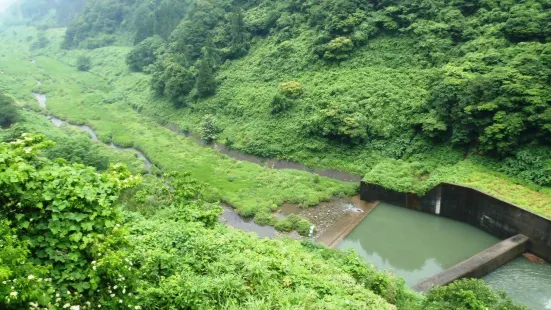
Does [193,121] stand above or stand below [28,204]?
below

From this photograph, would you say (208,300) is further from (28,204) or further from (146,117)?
(146,117)

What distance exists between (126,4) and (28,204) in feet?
255

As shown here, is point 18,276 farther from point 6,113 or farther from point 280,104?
point 6,113

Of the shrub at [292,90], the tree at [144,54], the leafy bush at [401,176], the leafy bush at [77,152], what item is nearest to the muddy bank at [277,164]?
the leafy bush at [401,176]

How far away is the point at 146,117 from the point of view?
134ft

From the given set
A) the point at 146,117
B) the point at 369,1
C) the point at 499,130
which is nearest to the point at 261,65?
the point at 369,1

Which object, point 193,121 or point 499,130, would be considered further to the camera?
point 193,121

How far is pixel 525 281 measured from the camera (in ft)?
50.3

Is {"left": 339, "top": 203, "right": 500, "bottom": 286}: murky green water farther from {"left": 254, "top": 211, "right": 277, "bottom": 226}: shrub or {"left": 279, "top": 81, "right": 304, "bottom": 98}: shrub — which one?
{"left": 279, "top": 81, "right": 304, "bottom": 98}: shrub

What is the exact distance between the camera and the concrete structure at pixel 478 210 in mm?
16469

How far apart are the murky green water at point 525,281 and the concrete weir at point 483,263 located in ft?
0.97

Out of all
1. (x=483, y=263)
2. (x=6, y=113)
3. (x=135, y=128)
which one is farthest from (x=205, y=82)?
(x=483, y=263)

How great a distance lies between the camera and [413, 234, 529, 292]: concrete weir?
1499cm

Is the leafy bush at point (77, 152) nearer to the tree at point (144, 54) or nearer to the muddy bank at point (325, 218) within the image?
the muddy bank at point (325, 218)
